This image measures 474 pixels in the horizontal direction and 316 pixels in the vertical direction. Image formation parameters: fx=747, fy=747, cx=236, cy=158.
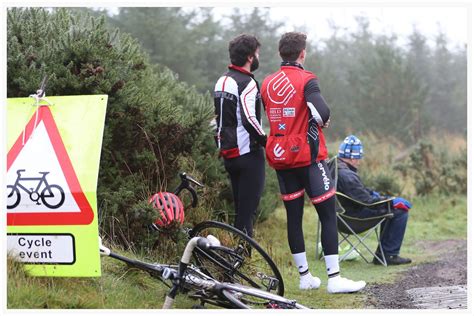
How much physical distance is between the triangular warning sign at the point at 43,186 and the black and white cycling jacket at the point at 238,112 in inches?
71.0

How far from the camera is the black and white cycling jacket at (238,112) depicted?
591 cm

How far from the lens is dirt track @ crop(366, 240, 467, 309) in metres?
5.70

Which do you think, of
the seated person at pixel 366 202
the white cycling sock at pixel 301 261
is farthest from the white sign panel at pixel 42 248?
the seated person at pixel 366 202

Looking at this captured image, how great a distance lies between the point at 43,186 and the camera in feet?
14.2

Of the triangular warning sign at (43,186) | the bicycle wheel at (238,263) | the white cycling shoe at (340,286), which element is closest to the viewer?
the triangular warning sign at (43,186)

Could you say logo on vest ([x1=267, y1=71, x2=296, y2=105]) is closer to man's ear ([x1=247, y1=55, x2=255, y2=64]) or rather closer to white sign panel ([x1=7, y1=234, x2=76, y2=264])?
man's ear ([x1=247, y1=55, x2=255, y2=64])

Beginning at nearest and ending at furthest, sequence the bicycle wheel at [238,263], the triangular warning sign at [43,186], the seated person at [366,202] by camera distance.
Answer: the triangular warning sign at [43,186], the bicycle wheel at [238,263], the seated person at [366,202]

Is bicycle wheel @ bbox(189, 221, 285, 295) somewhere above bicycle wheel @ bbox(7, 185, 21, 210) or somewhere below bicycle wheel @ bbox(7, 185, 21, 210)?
below

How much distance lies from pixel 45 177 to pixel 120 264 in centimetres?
111

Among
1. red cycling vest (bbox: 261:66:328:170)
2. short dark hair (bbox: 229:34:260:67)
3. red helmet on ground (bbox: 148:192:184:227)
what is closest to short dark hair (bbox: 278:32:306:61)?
red cycling vest (bbox: 261:66:328:170)

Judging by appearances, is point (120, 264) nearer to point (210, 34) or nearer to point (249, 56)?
point (249, 56)

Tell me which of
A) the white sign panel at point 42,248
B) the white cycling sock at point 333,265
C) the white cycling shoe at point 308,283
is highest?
the white sign panel at point 42,248

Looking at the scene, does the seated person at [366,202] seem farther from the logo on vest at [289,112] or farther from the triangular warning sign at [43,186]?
the triangular warning sign at [43,186]

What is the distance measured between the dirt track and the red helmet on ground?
157cm
